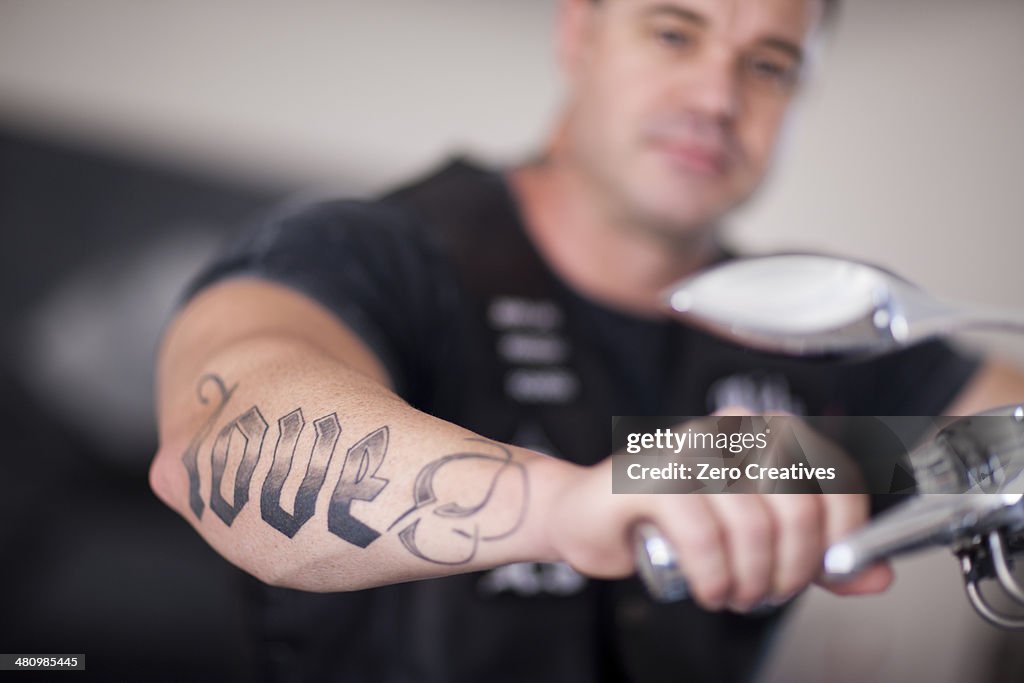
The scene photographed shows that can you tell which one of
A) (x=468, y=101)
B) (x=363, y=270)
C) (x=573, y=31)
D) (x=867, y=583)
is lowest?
(x=867, y=583)

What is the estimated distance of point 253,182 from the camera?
100 centimetres

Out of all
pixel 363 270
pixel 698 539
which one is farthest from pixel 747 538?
pixel 363 270

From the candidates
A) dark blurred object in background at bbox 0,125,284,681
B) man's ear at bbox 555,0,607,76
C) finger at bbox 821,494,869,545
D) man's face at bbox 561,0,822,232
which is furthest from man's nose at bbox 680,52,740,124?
dark blurred object in background at bbox 0,125,284,681

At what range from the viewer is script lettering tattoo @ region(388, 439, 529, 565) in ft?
0.73

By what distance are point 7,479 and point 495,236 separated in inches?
27.4

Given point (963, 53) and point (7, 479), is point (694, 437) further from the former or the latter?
point (963, 53)

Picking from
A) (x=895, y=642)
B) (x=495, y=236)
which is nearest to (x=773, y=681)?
(x=895, y=642)

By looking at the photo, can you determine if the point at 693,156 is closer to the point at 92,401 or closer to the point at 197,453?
the point at 197,453

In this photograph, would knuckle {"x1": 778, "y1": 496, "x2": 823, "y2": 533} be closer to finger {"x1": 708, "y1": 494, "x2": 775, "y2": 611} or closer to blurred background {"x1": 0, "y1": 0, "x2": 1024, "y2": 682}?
finger {"x1": 708, "y1": 494, "x2": 775, "y2": 611}

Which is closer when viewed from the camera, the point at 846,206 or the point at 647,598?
the point at 647,598

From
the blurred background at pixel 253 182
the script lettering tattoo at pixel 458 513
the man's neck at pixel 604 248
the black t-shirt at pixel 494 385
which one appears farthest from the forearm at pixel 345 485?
the blurred background at pixel 253 182

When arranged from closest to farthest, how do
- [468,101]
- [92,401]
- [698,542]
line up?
[698,542] < [92,401] < [468,101]

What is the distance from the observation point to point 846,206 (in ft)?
3.71

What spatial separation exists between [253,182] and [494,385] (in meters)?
0.66
